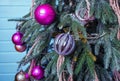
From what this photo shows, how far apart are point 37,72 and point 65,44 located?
321 mm

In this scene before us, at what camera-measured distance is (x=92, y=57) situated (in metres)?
1.64

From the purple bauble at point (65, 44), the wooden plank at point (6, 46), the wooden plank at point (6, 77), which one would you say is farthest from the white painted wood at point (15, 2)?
the purple bauble at point (65, 44)

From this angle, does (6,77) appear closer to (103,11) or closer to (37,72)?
(37,72)

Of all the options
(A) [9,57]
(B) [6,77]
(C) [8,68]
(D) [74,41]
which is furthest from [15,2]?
(D) [74,41]

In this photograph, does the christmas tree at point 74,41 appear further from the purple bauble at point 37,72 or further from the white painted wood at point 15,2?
the white painted wood at point 15,2

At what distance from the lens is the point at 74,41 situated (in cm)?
160

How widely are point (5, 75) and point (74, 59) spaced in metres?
2.21

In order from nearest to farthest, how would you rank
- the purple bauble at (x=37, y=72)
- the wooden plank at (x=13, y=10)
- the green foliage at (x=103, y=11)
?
the green foliage at (x=103, y=11) → the purple bauble at (x=37, y=72) → the wooden plank at (x=13, y=10)

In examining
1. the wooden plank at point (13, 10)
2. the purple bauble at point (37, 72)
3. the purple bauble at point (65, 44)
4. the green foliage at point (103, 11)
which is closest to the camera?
the purple bauble at point (65, 44)

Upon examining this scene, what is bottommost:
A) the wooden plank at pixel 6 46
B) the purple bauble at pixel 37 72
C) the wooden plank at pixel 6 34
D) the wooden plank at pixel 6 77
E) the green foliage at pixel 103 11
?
the wooden plank at pixel 6 77

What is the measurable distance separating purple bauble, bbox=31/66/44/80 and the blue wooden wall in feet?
6.16

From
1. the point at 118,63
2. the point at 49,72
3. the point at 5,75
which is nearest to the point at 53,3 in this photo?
the point at 49,72

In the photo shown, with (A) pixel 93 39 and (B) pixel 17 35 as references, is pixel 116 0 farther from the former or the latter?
(B) pixel 17 35

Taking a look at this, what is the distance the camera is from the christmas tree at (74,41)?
5.36 ft
